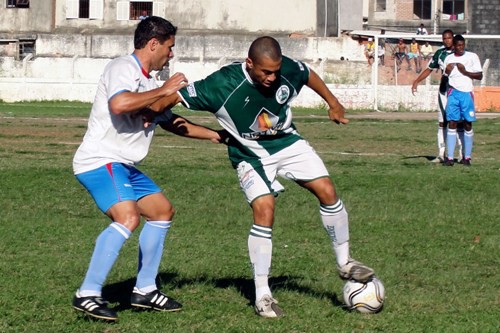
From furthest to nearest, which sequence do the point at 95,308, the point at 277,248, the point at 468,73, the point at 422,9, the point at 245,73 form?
1. the point at 422,9
2. the point at 468,73
3. the point at 277,248
4. the point at 245,73
5. the point at 95,308

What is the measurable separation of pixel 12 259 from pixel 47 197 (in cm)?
423

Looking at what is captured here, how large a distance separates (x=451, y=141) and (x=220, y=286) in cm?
1076

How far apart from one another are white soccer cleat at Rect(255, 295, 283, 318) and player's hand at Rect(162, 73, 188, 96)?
1.50m

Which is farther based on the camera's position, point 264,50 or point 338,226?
point 338,226

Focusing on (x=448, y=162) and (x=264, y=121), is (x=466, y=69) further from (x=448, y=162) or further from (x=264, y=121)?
(x=264, y=121)

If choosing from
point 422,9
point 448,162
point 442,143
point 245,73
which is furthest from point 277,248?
point 422,9

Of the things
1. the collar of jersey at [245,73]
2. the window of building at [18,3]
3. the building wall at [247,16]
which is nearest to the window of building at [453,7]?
the building wall at [247,16]

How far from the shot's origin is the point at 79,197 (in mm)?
13734

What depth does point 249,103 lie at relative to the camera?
7535 mm

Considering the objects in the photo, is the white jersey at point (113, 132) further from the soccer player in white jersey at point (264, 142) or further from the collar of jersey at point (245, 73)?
the collar of jersey at point (245, 73)

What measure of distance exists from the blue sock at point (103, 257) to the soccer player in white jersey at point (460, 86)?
39.3 feet

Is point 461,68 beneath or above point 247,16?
beneath

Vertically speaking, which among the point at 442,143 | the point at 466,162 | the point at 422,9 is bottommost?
the point at 466,162

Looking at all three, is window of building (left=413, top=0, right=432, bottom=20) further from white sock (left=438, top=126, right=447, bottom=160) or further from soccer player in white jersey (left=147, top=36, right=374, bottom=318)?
soccer player in white jersey (left=147, top=36, right=374, bottom=318)
